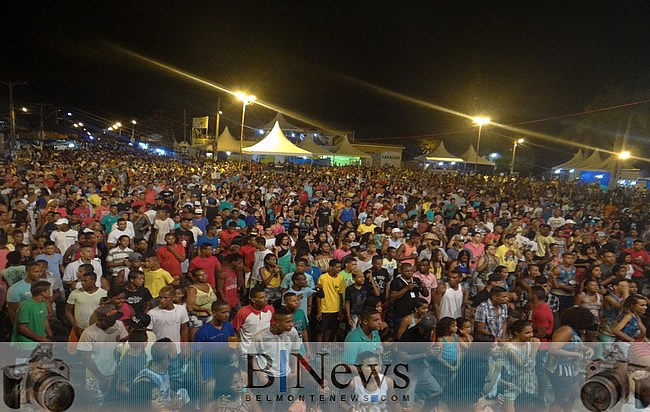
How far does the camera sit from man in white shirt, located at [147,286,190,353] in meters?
3.79

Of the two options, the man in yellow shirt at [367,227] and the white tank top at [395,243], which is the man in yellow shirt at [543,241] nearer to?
the white tank top at [395,243]

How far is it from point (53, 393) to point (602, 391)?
4.13 meters

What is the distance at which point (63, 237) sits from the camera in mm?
6191

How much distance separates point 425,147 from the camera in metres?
63.6

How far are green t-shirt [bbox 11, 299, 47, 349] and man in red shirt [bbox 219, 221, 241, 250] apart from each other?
297 centimetres

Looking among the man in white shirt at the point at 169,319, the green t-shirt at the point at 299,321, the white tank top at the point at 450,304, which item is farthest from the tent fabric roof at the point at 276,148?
the man in white shirt at the point at 169,319

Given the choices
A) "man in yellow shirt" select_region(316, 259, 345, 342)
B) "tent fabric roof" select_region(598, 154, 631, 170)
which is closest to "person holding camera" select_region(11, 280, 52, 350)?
"man in yellow shirt" select_region(316, 259, 345, 342)

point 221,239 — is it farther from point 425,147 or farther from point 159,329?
point 425,147

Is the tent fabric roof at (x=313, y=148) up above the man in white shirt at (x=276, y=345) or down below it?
above

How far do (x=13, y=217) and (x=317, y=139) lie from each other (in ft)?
109

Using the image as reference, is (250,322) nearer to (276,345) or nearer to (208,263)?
(276,345)

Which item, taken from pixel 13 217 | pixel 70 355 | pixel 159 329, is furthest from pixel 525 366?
pixel 13 217

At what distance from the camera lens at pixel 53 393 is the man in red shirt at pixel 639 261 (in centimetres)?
736

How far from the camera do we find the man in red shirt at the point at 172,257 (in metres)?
5.53
